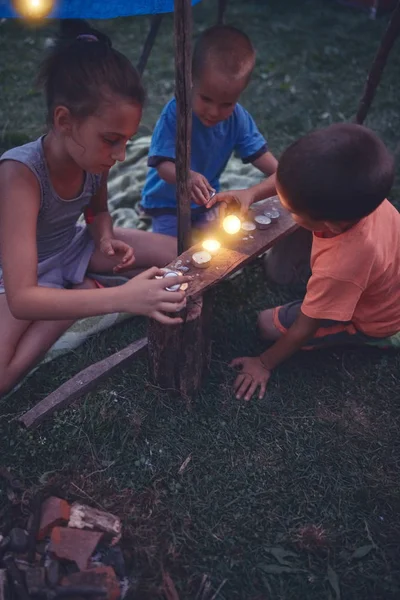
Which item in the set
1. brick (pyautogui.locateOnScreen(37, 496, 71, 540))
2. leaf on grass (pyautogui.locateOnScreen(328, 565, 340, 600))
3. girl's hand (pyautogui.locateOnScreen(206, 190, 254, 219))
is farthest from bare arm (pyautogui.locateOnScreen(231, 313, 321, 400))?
brick (pyautogui.locateOnScreen(37, 496, 71, 540))

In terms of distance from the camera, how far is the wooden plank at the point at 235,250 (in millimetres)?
2399

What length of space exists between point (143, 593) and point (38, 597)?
367 mm

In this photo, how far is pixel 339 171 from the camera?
201cm

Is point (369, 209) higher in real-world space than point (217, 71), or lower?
lower

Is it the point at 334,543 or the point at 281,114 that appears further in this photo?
the point at 281,114

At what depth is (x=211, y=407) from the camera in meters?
2.66

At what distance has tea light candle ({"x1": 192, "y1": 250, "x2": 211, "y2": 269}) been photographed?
2.45 metres

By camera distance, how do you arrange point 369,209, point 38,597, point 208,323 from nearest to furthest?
point 38,597, point 369,209, point 208,323

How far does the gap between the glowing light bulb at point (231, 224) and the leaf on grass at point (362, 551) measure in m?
1.52

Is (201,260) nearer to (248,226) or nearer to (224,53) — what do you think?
(248,226)

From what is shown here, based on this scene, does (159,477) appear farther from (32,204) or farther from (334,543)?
(32,204)

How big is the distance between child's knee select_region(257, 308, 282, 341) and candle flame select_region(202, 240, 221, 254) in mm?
572

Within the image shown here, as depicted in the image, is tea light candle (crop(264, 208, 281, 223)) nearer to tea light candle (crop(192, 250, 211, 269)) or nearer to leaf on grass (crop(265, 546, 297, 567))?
tea light candle (crop(192, 250, 211, 269))

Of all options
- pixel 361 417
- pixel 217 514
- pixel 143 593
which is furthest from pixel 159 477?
pixel 361 417
